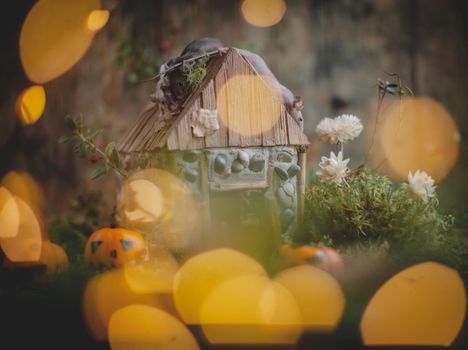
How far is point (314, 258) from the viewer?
1.24 metres

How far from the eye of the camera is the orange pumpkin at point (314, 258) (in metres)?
1.24

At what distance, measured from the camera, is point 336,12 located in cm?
284

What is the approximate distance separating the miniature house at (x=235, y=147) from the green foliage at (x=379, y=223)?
0.29 ft

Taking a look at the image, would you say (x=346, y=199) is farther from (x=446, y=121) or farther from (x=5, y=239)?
(x=446, y=121)

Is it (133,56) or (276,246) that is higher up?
(133,56)

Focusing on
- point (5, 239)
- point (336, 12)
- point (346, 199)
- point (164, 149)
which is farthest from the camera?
point (336, 12)

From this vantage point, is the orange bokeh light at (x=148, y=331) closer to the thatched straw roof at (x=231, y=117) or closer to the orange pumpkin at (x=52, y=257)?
the orange pumpkin at (x=52, y=257)

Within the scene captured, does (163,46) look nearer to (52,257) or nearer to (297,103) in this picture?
(297,103)

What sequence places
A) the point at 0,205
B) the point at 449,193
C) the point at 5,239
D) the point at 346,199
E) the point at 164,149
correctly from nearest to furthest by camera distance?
the point at 164,149 → the point at 346,199 → the point at 5,239 → the point at 0,205 → the point at 449,193

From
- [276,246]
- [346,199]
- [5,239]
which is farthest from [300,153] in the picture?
[5,239]

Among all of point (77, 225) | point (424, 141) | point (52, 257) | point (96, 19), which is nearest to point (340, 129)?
point (52, 257)

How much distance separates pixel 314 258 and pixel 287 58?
1.85 metres

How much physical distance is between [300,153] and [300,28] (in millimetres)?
1519

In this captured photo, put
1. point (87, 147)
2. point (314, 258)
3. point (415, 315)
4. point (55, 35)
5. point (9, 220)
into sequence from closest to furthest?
point (415, 315) < point (314, 258) < point (87, 147) < point (9, 220) < point (55, 35)
